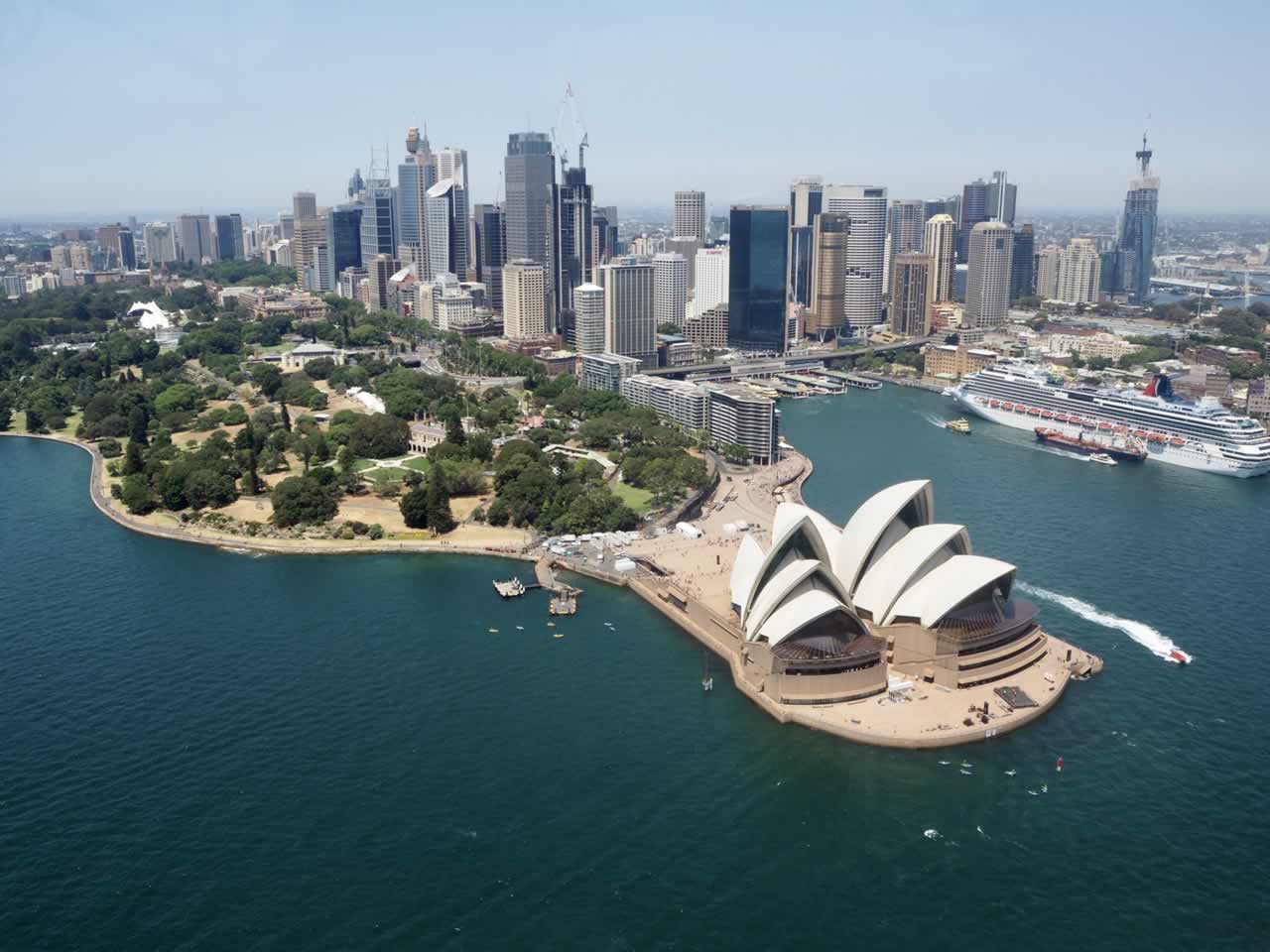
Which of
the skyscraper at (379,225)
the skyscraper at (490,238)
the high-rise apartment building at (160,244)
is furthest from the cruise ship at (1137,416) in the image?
the high-rise apartment building at (160,244)

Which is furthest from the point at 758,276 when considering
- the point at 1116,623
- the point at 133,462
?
the point at 1116,623

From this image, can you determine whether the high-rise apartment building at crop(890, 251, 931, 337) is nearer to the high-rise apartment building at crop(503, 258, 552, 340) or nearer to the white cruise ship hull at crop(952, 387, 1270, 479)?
the high-rise apartment building at crop(503, 258, 552, 340)

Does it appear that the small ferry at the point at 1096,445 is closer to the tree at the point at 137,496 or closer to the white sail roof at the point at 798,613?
the white sail roof at the point at 798,613

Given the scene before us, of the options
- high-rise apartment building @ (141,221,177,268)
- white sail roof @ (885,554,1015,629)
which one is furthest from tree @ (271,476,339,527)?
high-rise apartment building @ (141,221,177,268)

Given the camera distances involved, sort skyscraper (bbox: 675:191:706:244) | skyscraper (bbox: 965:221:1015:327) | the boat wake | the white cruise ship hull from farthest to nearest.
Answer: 1. skyscraper (bbox: 675:191:706:244)
2. skyscraper (bbox: 965:221:1015:327)
3. the white cruise ship hull
4. the boat wake

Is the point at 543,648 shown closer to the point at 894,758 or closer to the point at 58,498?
the point at 894,758
